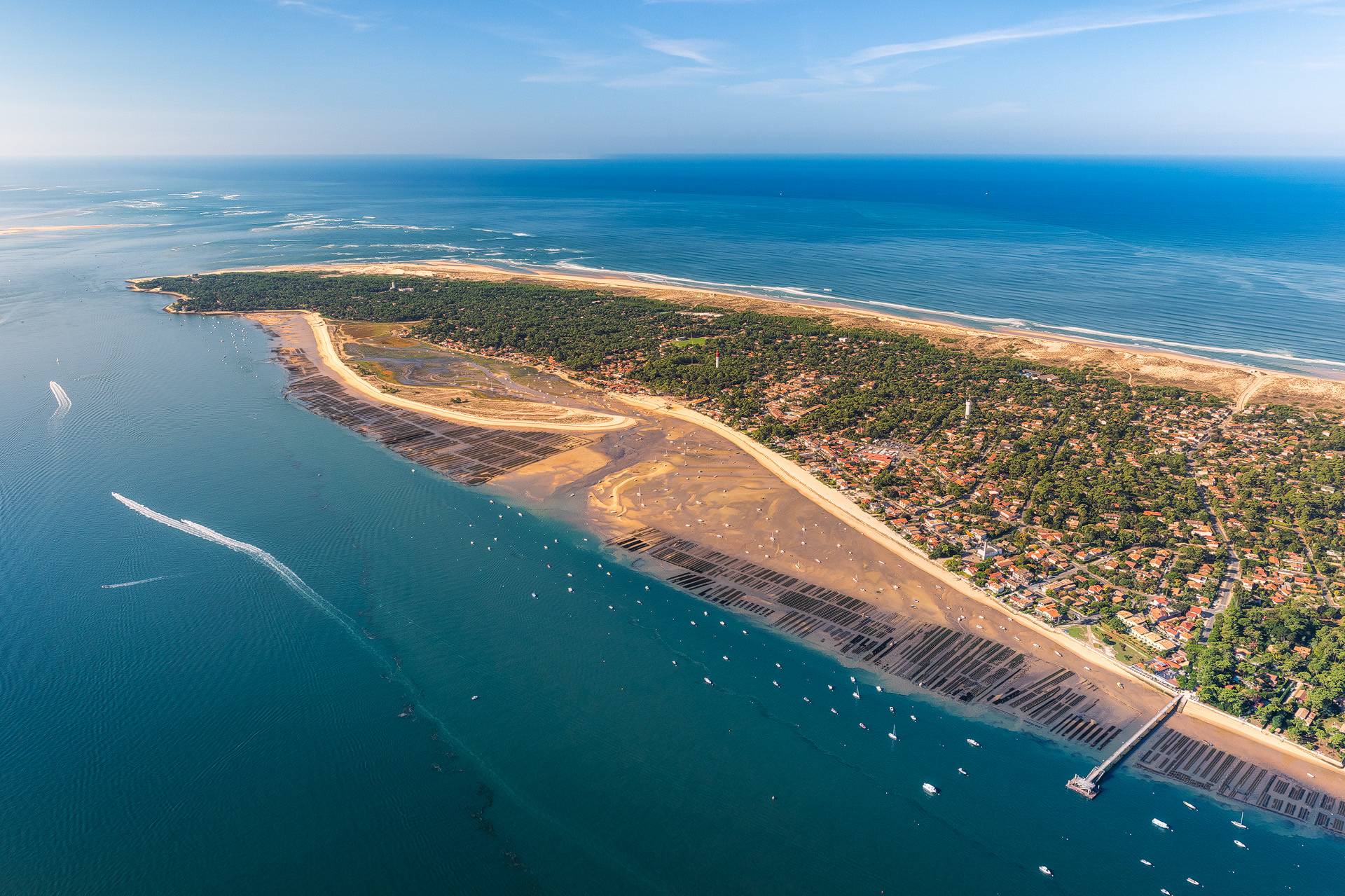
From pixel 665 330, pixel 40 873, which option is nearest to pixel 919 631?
pixel 40 873

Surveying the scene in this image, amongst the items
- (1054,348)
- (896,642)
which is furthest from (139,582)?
(1054,348)

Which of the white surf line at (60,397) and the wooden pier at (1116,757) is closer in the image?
the wooden pier at (1116,757)

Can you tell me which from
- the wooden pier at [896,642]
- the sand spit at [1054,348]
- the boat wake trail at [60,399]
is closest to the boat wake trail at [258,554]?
the wooden pier at [896,642]

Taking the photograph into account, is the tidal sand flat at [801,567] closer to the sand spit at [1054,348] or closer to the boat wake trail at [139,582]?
the boat wake trail at [139,582]

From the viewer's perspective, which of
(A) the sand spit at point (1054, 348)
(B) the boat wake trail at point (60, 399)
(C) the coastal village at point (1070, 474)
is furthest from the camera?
(A) the sand spit at point (1054, 348)

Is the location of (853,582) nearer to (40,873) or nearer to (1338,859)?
(1338,859)

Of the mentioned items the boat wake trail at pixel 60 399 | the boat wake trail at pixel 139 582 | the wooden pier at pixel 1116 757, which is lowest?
the wooden pier at pixel 1116 757

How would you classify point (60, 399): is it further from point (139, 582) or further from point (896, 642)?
point (896, 642)
